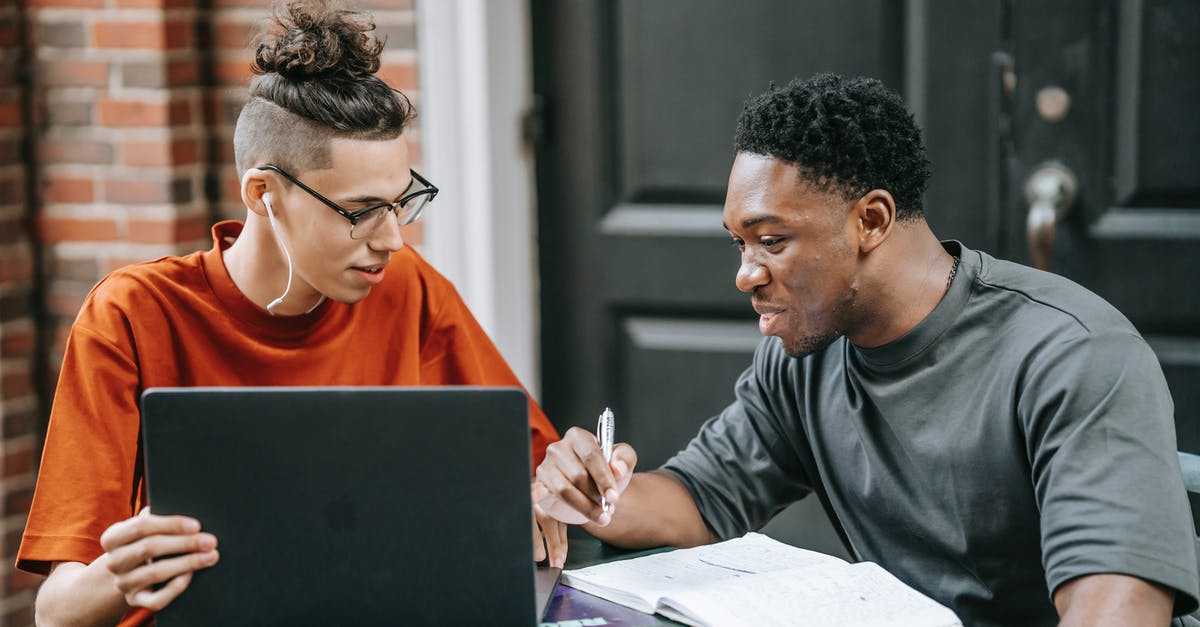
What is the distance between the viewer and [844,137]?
1611mm

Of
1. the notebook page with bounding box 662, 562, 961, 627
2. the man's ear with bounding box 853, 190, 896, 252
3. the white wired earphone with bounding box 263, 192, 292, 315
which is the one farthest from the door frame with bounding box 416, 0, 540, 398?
the notebook page with bounding box 662, 562, 961, 627

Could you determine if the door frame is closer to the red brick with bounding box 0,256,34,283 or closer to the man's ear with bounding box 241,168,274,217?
the red brick with bounding box 0,256,34,283

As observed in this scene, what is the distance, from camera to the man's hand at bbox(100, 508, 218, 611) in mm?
1278

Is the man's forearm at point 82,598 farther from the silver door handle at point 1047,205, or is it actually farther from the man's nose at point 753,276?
the silver door handle at point 1047,205

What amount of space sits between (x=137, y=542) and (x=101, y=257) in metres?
1.69

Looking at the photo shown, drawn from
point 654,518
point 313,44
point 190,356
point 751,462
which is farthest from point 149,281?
point 751,462

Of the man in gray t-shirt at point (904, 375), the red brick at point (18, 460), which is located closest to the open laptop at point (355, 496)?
the man in gray t-shirt at point (904, 375)

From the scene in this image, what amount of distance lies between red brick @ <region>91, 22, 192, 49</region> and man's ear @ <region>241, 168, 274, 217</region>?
108cm

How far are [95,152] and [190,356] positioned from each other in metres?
1.24

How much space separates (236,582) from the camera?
4.22 ft

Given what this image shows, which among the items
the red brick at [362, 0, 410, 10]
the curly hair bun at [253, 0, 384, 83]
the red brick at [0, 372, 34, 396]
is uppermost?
the red brick at [362, 0, 410, 10]

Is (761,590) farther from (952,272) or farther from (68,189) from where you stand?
(68,189)

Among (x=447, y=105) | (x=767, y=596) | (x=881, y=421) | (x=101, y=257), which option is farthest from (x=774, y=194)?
(x=101, y=257)

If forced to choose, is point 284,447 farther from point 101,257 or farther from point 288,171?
point 101,257
